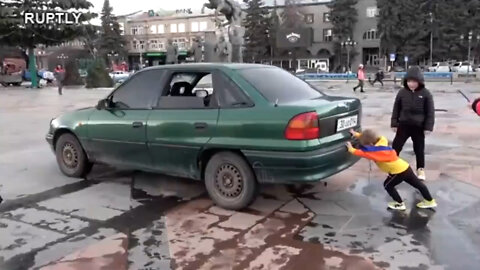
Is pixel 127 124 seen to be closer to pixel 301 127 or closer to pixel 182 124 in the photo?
pixel 182 124

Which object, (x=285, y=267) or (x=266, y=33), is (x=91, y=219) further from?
(x=266, y=33)

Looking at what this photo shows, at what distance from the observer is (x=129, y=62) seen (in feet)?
321

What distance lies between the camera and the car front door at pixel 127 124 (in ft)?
18.9

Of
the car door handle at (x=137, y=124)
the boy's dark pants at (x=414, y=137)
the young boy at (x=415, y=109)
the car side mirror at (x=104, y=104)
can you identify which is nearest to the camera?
the car door handle at (x=137, y=124)

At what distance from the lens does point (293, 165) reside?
4723 mm

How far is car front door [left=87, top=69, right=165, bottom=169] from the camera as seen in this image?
5.77 meters

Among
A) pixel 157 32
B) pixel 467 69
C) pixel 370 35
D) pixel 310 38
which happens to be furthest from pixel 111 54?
pixel 467 69

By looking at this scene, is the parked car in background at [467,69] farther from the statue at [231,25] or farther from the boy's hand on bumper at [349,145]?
the boy's hand on bumper at [349,145]

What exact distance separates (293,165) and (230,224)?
2.74 feet

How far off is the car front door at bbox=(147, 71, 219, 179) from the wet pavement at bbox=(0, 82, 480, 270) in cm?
46

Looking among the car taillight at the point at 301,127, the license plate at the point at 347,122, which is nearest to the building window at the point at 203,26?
the license plate at the point at 347,122

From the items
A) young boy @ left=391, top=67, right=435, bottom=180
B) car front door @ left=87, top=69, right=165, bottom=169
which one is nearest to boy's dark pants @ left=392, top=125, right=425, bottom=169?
young boy @ left=391, top=67, right=435, bottom=180

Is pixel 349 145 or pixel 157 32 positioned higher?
pixel 157 32

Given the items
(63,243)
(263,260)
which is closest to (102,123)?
(63,243)
